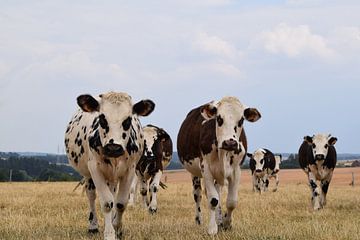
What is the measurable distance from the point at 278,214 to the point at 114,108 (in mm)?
6336

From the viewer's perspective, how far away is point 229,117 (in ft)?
35.7

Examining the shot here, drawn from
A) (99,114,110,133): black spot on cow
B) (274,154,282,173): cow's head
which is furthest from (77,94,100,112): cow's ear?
(274,154,282,173): cow's head

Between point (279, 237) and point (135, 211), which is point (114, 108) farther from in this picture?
point (135, 211)

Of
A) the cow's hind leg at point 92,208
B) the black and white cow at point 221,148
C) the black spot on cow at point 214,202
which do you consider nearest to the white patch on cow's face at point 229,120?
the black and white cow at point 221,148

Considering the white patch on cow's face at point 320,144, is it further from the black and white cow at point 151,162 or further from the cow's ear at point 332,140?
the black and white cow at point 151,162

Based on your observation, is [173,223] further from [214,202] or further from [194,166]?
[214,202]

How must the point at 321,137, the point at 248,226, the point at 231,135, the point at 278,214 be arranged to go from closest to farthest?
the point at 231,135 → the point at 248,226 → the point at 278,214 → the point at 321,137

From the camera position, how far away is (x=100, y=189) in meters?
10.2

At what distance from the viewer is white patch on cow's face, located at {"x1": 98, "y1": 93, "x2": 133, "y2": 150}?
964cm

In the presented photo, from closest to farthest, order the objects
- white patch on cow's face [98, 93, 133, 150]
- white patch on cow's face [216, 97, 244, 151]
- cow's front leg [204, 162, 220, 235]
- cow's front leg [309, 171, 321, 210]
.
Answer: white patch on cow's face [98, 93, 133, 150] < white patch on cow's face [216, 97, 244, 151] < cow's front leg [204, 162, 220, 235] < cow's front leg [309, 171, 321, 210]

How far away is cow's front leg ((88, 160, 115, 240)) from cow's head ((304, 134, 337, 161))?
385 inches

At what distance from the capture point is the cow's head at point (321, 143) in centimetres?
1881

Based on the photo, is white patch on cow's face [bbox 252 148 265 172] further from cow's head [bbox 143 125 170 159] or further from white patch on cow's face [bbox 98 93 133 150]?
white patch on cow's face [bbox 98 93 133 150]

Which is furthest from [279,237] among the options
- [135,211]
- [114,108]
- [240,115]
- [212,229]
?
[135,211]
